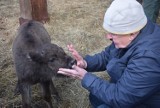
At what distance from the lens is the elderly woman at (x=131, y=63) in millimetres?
3604

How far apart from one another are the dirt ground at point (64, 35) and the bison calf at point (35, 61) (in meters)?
0.27

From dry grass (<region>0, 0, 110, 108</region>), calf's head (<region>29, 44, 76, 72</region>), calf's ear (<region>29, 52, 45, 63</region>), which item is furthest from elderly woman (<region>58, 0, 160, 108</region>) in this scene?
dry grass (<region>0, 0, 110, 108</region>)

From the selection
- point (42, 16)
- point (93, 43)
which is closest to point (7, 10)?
point (42, 16)

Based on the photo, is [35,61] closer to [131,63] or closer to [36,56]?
[36,56]

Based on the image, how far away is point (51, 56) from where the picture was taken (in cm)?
501

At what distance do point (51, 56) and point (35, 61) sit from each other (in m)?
0.34

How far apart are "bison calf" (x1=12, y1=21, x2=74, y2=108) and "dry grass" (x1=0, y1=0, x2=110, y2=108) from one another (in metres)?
0.27

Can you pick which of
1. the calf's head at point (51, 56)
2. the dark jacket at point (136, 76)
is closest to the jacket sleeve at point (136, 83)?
the dark jacket at point (136, 76)

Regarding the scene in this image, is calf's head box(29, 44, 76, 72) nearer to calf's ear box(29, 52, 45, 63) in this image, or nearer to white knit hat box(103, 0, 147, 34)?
calf's ear box(29, 52, 45, 63)

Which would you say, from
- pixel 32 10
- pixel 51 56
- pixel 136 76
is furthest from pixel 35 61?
pixel 32 10

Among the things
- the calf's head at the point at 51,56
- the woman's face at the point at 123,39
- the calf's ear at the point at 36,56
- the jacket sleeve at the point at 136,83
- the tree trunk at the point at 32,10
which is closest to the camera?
the jacket sleeve at the point at 136,83

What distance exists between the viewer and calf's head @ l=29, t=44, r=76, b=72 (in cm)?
494

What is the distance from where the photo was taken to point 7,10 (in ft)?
31.9

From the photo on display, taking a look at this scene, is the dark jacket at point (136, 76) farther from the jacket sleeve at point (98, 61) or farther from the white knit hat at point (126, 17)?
the jacket sleeve at point (98, 61)
